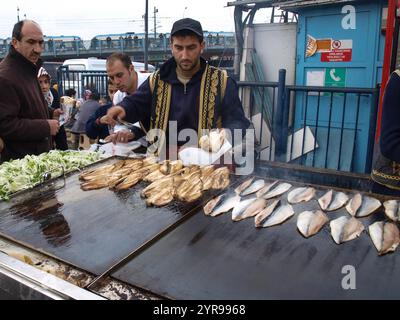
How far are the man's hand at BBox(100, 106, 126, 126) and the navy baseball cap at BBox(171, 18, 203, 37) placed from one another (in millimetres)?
875

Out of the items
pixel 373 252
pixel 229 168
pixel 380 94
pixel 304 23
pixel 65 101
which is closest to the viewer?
pixel 373 252

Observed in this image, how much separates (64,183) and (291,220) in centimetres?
182

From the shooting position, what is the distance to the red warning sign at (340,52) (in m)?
5.87

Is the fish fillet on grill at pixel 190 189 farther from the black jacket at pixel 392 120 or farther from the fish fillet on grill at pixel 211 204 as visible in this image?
the black jacket at pixel 392 120

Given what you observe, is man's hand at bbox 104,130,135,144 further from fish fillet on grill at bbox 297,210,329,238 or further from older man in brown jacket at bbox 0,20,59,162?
fish fillet on grill at bbox 297,210,329,238

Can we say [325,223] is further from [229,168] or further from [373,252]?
[229,168]

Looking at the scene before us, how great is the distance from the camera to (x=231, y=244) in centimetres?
188

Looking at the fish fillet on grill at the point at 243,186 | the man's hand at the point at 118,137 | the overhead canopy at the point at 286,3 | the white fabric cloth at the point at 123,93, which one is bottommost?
the fish fillet on grill at the point at 243,186

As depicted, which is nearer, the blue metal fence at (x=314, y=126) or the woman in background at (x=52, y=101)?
the woman in background at (x=52, y=101)

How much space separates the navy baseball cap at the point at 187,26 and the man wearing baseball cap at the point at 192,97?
6 cm

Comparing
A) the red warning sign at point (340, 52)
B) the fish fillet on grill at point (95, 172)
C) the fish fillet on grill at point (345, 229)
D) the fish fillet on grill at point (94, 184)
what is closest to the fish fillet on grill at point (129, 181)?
the fish fillet on grill at point (94, 184)

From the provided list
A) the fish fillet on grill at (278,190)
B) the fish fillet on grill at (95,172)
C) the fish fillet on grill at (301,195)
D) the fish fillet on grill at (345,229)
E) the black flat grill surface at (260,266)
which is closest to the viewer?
the black flat grill surface at (260,266)
